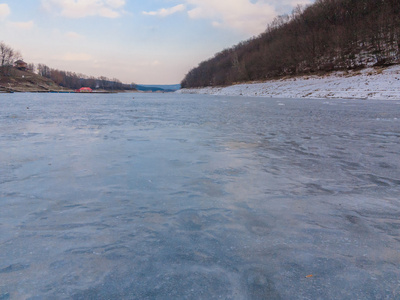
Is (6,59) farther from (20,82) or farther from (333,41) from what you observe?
(333,41)

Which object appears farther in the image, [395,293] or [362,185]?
[362,185]

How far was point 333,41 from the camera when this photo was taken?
204ft

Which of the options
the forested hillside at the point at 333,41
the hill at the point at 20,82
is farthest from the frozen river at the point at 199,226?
the hill at the point at 20,82

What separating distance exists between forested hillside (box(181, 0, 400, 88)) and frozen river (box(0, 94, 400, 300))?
4945cm

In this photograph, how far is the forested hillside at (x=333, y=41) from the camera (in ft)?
165

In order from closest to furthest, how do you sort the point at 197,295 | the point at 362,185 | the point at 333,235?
the point at 197,295 < the point at 333,235 < the point at 362,185

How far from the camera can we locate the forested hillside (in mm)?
50250

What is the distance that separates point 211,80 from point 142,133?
453 ft

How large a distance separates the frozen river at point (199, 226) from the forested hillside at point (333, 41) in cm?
4945

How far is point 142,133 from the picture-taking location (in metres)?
8.46

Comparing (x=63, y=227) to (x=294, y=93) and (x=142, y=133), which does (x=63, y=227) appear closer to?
(x=142, y=133)

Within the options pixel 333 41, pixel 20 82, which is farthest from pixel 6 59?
pixel 333 41

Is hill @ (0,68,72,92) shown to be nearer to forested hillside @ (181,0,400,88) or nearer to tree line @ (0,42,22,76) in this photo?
tree line @ (0,42,22,76)

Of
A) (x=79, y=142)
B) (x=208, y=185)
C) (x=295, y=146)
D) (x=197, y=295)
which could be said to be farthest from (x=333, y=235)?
(x=79, y=142)
